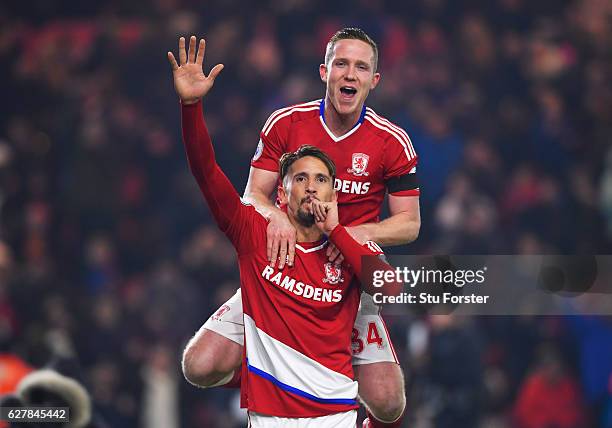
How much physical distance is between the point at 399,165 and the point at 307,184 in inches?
34.1

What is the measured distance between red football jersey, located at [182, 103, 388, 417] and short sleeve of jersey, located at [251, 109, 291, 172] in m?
0.66

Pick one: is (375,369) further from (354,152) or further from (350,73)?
(350,73)

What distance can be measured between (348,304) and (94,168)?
5835 millimetres

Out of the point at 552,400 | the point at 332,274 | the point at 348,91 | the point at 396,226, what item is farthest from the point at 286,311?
the point at 552,400

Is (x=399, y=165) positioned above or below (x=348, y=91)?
below

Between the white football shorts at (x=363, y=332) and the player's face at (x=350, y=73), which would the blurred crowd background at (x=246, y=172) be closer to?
the white football shorts at (x=363, y=332)

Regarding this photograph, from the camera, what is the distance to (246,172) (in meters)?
10.2

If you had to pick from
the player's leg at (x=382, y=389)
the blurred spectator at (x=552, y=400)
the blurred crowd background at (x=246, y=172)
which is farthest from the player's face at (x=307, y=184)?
the blurred spectator at (x=552, y=400)

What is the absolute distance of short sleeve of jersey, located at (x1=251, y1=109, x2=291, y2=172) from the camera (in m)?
5.71

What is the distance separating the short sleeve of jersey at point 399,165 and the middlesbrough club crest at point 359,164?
103 millimetres

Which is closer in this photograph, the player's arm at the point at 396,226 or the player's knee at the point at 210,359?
the player's arm at the point at 396,226

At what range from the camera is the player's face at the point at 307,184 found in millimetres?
4977

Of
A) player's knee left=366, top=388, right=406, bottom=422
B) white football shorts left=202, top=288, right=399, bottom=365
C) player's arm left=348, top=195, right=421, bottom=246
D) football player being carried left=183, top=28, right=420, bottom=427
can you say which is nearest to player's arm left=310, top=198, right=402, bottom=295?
player's arm left=348, top=195, right=421, bottom=246

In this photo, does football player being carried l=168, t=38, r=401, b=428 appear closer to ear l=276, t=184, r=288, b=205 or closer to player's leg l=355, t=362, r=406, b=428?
ear l=276, t=184, r=288, b=205
